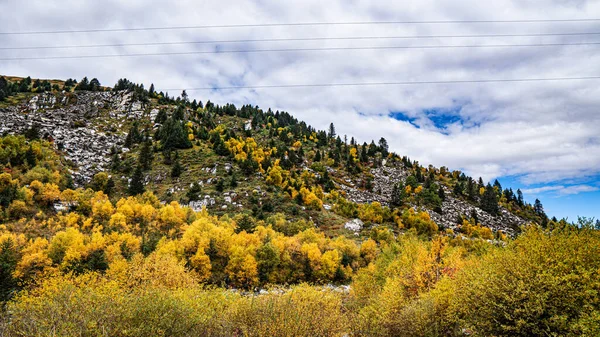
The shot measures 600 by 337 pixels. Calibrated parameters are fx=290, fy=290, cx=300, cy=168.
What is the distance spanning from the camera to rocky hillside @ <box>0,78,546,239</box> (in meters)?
110

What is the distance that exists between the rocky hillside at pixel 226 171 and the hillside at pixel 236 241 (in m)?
0.92

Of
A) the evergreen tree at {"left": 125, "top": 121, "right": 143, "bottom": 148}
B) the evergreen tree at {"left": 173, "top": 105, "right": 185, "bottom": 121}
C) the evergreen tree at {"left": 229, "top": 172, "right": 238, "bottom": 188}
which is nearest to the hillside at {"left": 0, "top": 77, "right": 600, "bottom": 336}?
the evergreen tree at {"left": 125, "top": 121, "right": 143, "bottom": 148}

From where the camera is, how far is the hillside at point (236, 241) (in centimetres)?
2072

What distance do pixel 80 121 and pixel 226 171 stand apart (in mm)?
96230

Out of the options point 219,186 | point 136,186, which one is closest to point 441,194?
point 219,186

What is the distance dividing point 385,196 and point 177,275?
139119 mm

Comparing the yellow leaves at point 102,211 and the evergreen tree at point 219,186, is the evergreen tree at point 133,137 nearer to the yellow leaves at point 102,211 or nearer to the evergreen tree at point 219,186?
the evergreen tree at point 219,186

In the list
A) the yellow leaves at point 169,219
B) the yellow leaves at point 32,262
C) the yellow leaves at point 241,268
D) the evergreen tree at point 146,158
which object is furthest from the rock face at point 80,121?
the yellow leaves at point 241,268

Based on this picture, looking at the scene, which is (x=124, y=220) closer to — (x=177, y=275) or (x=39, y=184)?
(x=39, y=184)

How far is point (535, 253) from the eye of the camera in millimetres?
21969

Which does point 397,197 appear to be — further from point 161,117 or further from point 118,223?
point 161,117

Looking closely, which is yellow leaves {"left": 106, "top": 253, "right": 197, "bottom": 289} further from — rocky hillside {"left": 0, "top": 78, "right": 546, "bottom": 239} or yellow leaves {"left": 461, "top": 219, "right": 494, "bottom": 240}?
yellow leaves {"left": 461, "top": 219, "right": 494, "bottom": 240}

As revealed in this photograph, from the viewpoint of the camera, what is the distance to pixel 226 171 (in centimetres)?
12319

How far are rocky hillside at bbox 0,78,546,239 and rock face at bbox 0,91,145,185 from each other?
1.54 feet
